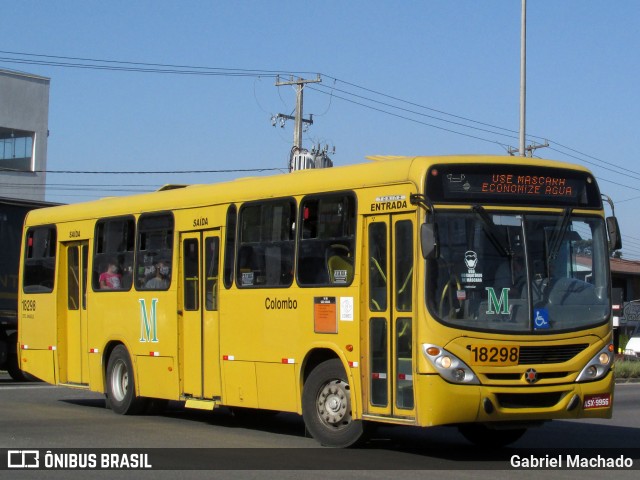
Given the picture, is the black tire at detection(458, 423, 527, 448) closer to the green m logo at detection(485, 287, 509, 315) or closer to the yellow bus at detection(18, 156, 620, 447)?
the yellow bus at detection(18, 156, 620, 447)

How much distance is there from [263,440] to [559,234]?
14.2 ft

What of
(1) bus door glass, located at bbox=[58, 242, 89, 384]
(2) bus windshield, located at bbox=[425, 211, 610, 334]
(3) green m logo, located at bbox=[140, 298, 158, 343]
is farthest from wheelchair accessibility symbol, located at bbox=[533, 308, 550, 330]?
(1) bus door glass, located at bbox=[58, 242, 89, 384]

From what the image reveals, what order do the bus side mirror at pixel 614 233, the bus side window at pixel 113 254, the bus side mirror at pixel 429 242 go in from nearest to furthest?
the bus side mirror at pixel 429 242 → the bus side mirror at pixel 614 233 → the bus side window at pixel 113 254

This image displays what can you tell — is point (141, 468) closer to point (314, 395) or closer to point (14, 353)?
point (314, 395)

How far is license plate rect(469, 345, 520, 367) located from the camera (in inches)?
434

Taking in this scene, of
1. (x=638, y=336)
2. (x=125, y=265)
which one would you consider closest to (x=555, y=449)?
(x=125, y=265)

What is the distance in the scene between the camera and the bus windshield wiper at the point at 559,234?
38.2ft

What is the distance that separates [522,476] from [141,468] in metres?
3.66

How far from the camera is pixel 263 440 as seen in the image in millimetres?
13266

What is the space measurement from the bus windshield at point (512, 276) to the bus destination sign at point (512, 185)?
174 millimetres

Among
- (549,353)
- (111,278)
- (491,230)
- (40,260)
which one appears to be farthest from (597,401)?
(40,260)

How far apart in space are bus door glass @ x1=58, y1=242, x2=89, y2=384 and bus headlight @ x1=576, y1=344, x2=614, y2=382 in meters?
8.58

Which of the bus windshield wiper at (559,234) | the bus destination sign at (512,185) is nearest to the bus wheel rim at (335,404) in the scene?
the bus destination sign at (512,185)

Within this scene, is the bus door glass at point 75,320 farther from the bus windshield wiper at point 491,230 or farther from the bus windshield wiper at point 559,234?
the bus windshield wiper at point 559,234
